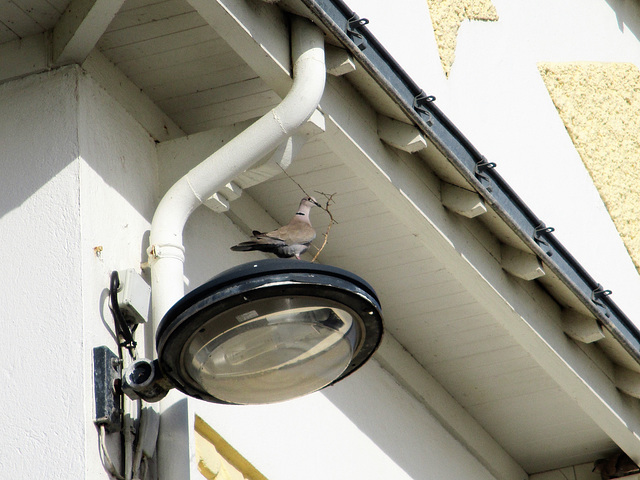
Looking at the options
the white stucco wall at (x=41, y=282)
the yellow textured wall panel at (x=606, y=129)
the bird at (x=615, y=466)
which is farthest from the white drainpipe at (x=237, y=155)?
the yellow textured wall panel at (x=606, y=129)

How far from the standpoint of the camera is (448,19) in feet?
22.6

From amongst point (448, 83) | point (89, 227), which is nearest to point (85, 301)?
point (89, 227)

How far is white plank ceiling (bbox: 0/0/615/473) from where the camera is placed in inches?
165

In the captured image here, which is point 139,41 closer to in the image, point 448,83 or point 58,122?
point 58,122

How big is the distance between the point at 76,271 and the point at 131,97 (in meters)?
0.97

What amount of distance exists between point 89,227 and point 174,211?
0.34 m

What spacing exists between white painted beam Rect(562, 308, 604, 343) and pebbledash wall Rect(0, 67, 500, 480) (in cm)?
140

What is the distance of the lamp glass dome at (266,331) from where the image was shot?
3.03 m

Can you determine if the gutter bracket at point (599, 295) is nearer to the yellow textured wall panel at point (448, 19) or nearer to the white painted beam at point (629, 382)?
the white painted beam at point (629, 382)

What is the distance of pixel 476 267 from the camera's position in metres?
4.97

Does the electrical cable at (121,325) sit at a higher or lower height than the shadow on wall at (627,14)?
lower

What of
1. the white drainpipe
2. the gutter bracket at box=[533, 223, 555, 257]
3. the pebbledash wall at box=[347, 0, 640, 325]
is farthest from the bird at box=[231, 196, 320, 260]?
the pebbledash wall at box=[347, 0, 640, 325]

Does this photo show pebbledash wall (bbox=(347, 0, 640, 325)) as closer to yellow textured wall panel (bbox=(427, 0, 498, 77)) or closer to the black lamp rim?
yellow textured wall panel (bbox=(427, 0, 498, 77))

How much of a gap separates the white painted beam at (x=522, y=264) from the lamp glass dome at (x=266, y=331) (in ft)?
6.73
